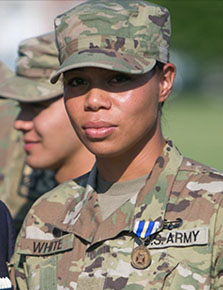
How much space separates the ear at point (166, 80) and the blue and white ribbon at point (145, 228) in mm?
511

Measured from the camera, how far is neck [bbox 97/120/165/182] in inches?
128

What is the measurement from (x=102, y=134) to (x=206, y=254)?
611mm

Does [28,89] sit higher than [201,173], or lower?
lower

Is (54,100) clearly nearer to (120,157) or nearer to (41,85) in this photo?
(41,85)

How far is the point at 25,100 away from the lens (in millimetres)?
4902

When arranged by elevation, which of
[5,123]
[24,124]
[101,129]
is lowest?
[5,123]

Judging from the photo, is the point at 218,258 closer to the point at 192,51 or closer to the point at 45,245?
the point at 45,245

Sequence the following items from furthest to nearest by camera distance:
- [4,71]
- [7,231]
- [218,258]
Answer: [4,71] < [7,231] < [218,258]

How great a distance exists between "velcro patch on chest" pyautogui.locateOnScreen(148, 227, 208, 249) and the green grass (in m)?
9.10

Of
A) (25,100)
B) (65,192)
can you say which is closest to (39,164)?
(25,100)

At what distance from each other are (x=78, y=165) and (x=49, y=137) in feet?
0.84

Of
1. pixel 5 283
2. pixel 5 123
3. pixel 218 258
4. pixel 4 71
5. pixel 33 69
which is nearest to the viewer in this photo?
pixel 218 258

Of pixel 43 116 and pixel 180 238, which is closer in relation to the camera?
pixel 180 238

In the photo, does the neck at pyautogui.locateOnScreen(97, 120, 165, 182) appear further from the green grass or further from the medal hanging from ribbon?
the green grass
